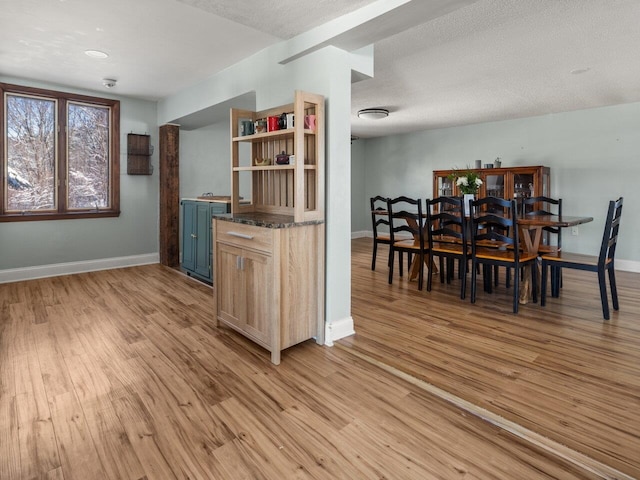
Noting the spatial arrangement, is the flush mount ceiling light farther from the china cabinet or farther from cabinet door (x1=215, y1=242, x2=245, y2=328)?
cabinet door (x1=215, y1=242, x2=245, y2=328)

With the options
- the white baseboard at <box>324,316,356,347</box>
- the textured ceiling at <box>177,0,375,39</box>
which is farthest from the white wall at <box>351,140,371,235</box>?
the textured ceiling at <box>177,0,375,39</box>

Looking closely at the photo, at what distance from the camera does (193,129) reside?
580 cm

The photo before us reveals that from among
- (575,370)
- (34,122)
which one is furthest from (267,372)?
(34,122)

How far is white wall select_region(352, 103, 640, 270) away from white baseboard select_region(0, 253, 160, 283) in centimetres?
559

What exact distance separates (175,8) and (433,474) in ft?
10.4

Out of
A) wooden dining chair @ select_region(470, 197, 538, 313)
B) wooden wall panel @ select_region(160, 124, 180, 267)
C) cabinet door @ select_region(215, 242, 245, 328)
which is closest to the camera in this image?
cabinet door @ select_region(215, 242, 245, 328)

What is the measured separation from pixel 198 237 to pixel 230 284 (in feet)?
6.37

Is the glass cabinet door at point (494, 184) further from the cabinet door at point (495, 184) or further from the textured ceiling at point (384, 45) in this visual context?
the textured ceiling at point (384, 45)

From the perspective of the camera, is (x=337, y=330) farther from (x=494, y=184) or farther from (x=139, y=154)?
(x=494, y=184)

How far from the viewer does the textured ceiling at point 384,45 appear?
8.51ft

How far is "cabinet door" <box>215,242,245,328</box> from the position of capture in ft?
9.02

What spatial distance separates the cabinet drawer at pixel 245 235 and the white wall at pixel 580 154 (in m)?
5.39

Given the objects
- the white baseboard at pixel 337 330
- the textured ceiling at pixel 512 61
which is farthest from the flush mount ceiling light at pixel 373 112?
the white baseboard at pixel 337 330

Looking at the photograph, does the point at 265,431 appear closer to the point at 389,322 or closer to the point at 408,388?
the point at 408,388
